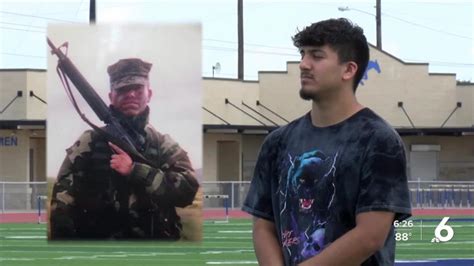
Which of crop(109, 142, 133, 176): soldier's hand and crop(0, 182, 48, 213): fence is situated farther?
crop(0, 182, 48, 213): fence

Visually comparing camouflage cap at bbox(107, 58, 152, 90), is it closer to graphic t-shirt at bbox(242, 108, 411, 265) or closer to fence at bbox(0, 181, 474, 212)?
graphic t-shirt at bbox(242, 108, 411, 265)

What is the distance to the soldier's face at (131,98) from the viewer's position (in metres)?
15.5

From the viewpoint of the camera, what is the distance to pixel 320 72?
4.75 meters

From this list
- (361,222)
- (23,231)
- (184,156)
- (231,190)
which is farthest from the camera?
(231,190)

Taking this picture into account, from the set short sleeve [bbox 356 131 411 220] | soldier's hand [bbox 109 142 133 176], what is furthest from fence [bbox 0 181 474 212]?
short sleeve [bbox 356 131 411 220]

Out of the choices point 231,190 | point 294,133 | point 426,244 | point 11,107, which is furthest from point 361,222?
point 11,107

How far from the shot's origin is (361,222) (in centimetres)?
464

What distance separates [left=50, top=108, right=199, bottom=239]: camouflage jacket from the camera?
47.3 feet

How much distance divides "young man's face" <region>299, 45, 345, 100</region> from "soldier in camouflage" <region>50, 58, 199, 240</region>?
954cm

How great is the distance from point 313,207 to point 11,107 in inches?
1529

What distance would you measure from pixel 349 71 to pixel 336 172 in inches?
15.7

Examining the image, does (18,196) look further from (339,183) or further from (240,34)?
(339,183)

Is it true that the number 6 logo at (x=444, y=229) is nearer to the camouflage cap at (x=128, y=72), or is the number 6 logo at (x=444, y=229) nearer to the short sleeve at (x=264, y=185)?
the camouflage cap at (x=128, y=72)

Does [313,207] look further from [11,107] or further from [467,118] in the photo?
[467,118]
